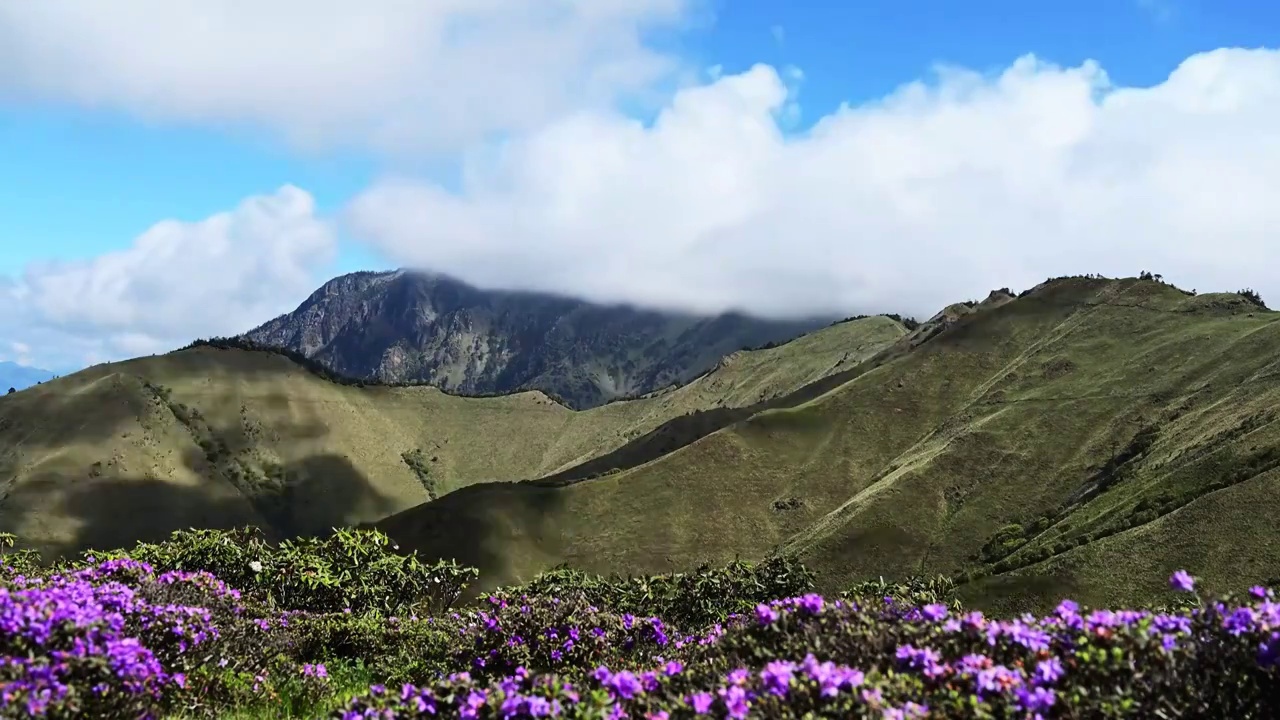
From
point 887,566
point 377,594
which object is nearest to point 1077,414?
point 887,566

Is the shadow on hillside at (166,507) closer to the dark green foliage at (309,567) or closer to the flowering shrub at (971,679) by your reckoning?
the dark green foliage at (309,567)

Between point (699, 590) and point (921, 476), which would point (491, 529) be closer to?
point (921, 476)

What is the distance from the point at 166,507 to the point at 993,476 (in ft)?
475

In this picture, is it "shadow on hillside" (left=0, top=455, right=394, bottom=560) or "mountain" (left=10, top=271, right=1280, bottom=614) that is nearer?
"mountain" (left=10, top=271, right=1280, bottom=614)

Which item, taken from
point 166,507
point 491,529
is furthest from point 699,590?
point 166,507

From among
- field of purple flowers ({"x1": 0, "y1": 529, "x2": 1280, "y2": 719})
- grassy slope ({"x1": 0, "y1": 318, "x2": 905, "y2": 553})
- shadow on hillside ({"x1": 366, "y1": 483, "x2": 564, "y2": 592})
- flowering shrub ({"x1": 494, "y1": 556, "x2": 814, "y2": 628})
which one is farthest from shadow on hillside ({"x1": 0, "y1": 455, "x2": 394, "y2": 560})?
field of purple flowers ({"x1": 0, "y1": 529, "x2": 1280, "y2": 719})

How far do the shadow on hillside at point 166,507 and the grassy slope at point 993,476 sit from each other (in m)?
68.6

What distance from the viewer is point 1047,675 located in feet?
16.2

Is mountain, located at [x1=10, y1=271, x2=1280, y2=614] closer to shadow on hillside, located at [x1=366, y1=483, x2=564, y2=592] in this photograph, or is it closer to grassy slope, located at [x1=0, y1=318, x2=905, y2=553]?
shadow on hillside, located at [x1=366, y1=483, x2=564, y2=592]

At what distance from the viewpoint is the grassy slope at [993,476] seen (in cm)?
6016

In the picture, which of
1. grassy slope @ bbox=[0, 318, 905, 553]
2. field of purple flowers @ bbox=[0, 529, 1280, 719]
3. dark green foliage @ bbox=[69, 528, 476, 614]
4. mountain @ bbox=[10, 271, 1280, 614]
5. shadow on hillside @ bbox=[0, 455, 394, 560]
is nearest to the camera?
field of purple flowers @ bbox=[0, 529, 1280, 719]

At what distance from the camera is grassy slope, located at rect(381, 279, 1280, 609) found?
197ft

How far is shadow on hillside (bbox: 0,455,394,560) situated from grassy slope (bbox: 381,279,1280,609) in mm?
68632

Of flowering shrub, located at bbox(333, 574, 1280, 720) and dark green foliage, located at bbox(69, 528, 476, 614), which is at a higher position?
dark green foliage, located at bbox(69, 528, 476, 614)
